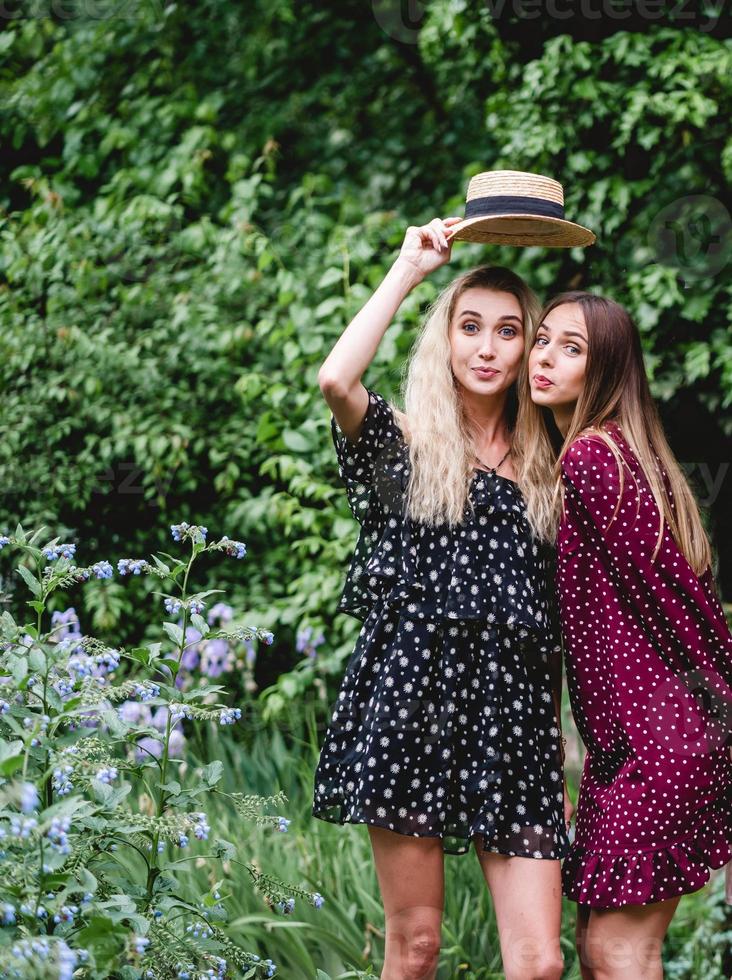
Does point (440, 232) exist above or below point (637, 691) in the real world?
above

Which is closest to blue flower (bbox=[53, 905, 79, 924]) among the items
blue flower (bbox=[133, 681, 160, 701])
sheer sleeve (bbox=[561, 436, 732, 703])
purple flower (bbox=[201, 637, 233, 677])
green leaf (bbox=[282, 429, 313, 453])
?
blue flower (bbox=[133, 681, 160, 701])

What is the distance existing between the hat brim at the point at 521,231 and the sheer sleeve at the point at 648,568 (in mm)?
604

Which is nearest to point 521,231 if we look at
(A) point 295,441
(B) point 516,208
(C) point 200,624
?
(B) point 516,208

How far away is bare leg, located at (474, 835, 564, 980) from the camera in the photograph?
7.04ft

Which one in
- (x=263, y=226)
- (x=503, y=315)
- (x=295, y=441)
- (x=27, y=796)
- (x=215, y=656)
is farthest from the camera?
(x=263, y=226)

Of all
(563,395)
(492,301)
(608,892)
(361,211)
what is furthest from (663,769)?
(361,211)

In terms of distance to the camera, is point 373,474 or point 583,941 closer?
point 583,941

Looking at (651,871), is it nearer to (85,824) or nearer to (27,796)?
(85,824)

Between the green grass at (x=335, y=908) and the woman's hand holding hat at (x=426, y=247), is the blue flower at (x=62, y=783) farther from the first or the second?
the woman's hand holding hat at (x=426, y=247)

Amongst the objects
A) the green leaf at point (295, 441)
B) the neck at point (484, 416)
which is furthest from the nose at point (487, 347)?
the green leaf at point (295, 441)

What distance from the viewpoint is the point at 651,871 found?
2.14 metres

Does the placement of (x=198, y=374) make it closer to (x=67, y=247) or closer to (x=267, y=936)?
(x=67, y=247)

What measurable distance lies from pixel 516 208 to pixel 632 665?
3.40ft

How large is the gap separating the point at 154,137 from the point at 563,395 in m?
3.27
